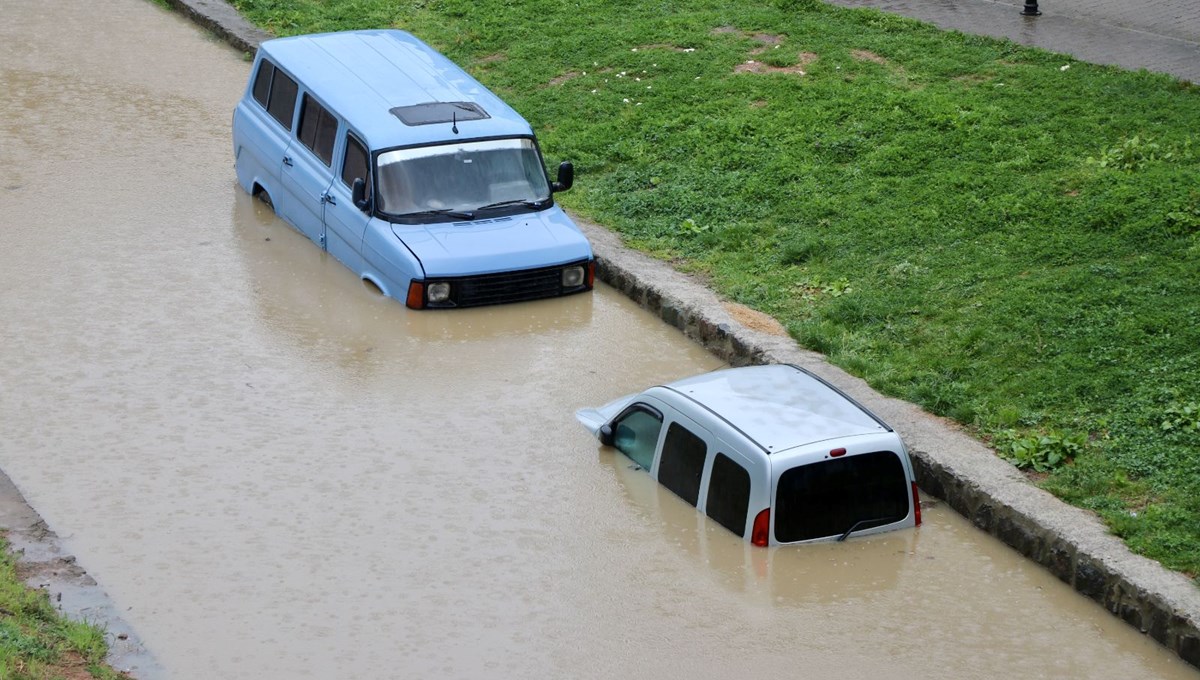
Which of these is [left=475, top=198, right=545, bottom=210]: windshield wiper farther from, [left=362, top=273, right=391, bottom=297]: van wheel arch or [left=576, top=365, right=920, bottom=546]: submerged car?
[left=576, top=365, right=920, bottom=546]: submerged car

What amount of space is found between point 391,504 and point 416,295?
329 centimetres

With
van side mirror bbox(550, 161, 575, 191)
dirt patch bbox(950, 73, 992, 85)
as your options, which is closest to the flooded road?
van side mirror bbox(550, 161, 575, 191)

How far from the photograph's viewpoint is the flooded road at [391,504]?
28.7ft

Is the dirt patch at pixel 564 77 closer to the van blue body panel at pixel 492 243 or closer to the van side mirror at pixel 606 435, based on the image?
the van blue body panel at pixel 492 243

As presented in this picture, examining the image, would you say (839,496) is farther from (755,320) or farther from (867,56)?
(867,56)

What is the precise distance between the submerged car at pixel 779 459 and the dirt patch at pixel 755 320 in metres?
2.24

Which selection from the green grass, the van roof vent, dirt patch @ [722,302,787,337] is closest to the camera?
the green grass

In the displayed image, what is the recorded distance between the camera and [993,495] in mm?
9969

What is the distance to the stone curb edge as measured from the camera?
8859 millimetres

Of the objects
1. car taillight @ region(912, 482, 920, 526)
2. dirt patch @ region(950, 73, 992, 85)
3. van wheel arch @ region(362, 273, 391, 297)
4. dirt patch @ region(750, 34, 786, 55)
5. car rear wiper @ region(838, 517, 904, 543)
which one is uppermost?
Answer: dirt patch @ region(950, 73, 992, 85)

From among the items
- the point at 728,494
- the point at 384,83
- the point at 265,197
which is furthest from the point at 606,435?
the point at 265,197

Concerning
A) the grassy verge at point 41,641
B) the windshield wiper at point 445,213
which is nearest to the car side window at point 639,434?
the windshield wiper at point 445,213

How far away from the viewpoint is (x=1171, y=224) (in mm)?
12781

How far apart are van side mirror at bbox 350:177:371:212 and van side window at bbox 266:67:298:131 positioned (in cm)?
179
